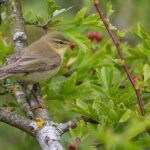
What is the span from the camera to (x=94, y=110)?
2994mm

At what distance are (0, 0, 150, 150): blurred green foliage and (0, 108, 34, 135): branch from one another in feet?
0.99

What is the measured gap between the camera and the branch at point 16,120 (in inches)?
122

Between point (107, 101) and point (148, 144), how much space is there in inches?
18.4

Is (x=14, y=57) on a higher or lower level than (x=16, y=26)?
lower

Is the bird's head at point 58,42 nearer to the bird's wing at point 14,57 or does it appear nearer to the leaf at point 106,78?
the bird's wing at point 14,57

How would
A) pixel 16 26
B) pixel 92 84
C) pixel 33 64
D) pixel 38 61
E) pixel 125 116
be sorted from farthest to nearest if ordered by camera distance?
pixel 38 61, pixel 33 64, pixel 16 26, pixel 92 84, pixel 125 116

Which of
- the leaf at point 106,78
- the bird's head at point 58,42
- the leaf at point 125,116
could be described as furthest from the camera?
the bird's head at point 58,42

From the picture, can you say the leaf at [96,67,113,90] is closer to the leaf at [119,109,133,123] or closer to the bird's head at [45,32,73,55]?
the leaf at [119,109,133,123]

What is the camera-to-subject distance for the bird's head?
526cm

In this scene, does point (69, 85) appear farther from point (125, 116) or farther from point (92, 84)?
point (125, 116)

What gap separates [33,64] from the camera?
15.6 feet

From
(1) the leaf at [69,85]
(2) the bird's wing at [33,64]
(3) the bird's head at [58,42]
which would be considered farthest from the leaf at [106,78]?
(3) the bird's head at [58,42]

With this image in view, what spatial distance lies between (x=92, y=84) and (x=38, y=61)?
164 centimetres

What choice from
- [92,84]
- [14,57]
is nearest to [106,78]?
[92,84]
